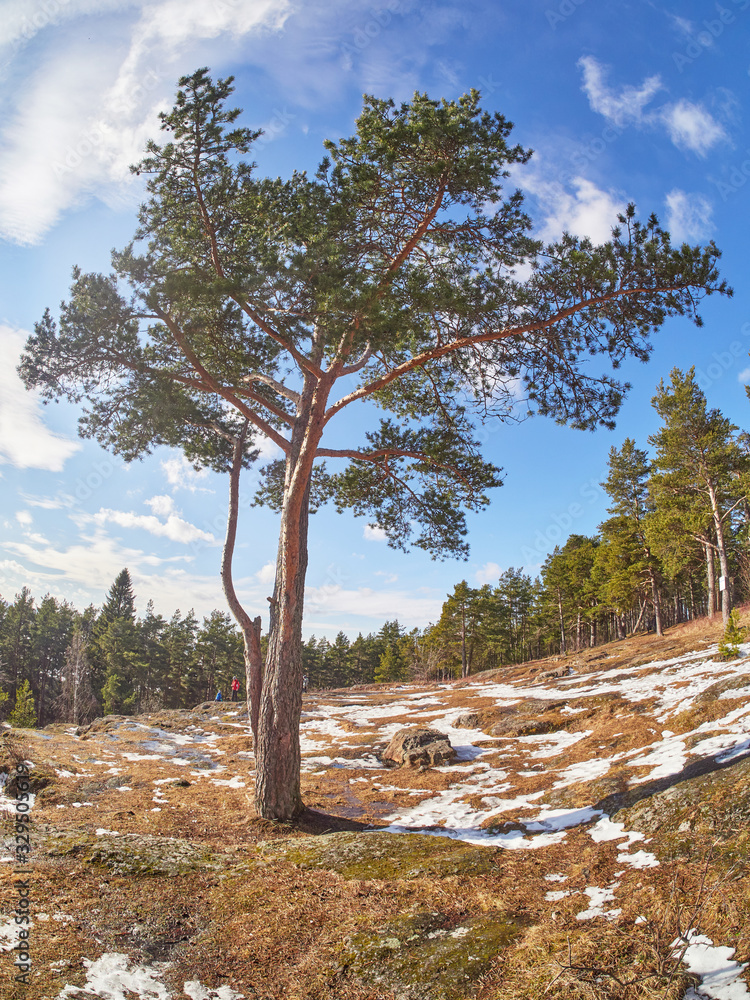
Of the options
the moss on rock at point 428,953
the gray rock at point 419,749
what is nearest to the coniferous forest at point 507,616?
the gray rock at point 419,749

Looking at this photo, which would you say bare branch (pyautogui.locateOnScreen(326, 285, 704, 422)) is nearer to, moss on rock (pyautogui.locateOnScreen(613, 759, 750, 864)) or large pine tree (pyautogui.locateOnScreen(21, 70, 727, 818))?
large pine tree (pyautogui.locateOnScreen(21, 70, 727, 818))

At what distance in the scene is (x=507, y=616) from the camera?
53.7 metres

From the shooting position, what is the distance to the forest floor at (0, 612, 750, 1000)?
3209mm

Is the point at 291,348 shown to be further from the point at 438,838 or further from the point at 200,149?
the point at 438,838

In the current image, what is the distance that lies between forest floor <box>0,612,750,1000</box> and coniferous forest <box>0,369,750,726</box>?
19536mm

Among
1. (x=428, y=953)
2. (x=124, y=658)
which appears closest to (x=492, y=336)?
(x=428, y=953)

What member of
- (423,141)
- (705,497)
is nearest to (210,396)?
(423,141)

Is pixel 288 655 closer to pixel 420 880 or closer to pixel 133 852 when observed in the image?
pixel 133 852

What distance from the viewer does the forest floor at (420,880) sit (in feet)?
10.5

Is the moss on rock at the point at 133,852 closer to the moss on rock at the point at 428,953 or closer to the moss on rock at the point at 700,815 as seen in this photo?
the moss on rock at the point at 428,953

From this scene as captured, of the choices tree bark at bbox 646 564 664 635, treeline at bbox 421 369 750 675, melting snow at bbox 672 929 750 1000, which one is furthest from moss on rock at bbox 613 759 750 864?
tree bark at bbox 646 564 664 635

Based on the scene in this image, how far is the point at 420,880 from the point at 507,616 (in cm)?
5130

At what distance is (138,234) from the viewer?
862 cm

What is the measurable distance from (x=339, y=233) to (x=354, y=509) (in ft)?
19.2
